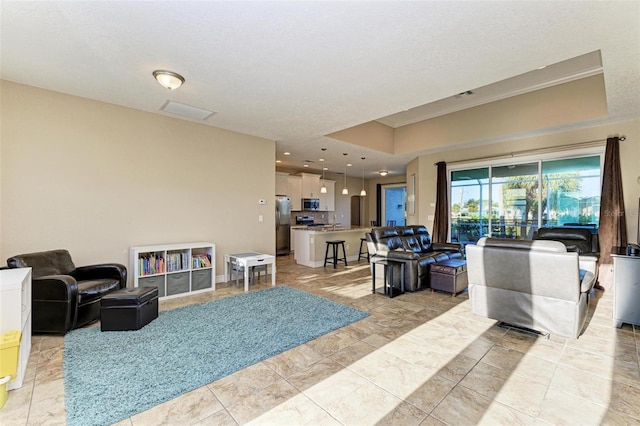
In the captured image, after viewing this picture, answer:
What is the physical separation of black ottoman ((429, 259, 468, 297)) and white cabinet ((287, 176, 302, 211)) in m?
5.22

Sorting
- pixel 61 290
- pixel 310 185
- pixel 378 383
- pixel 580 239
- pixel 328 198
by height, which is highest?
pixel 310 185

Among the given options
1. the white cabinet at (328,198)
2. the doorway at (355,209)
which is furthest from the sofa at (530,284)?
the doorway at (355,209)

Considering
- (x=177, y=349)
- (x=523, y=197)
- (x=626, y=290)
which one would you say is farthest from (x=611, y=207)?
(x=177, y=349)

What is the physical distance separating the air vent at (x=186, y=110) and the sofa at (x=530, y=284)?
4138 mm

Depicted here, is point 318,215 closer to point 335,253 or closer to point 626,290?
point 335,253

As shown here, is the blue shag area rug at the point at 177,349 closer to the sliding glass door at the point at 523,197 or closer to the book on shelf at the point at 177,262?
the book on shelf at the point at 177,262

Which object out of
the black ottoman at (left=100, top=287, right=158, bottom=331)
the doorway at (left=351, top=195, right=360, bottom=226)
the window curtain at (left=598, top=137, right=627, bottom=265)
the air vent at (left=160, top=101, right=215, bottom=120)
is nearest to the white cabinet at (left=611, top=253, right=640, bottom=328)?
the window curtain at (left=598, top=137, right=627, bottom=265)

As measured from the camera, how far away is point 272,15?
2.19 meters

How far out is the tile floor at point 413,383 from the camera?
70.5 inches

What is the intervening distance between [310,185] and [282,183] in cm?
123

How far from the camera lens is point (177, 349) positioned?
8.68ft

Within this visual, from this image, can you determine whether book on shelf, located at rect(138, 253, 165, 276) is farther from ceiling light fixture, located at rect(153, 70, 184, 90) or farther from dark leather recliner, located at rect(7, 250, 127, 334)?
ceiling light fixture, located at rect(153, 70, 184, 90)

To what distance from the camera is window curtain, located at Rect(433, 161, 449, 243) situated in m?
6.78

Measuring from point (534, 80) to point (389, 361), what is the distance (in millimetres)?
5250
